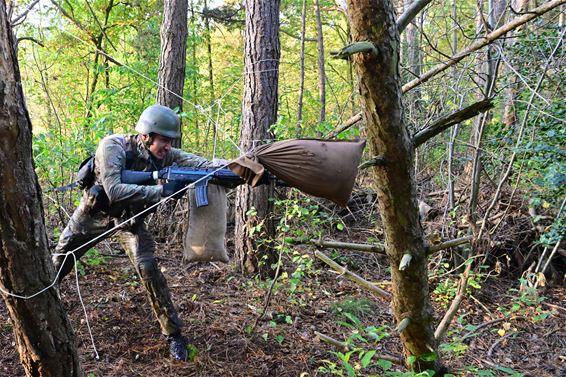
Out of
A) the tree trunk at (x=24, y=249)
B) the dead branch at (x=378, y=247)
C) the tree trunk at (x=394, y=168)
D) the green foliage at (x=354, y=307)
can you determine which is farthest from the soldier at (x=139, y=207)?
the tree trunk at (x=394, y=168)

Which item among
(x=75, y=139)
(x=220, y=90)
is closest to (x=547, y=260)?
(x=75, y=139)

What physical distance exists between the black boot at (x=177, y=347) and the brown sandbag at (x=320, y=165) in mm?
1975

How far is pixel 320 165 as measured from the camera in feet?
7.77

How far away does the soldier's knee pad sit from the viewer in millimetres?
3780

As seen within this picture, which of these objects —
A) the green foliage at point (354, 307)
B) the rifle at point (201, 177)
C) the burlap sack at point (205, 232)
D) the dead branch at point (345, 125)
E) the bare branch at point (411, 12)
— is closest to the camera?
the bare branch at point (411, 12)

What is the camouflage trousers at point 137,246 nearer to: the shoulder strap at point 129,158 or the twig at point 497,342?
the shoulder strap at point 129,158

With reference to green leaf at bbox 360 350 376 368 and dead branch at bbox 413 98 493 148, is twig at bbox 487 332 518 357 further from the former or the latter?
dead branch at bbox 413 98 493 148

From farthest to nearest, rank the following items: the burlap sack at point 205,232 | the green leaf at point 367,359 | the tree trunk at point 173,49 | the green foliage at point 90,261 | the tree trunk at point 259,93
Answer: the tree trunk at point 173,49 < the green foliage at point 90,261 < the tree trunk at point 259,93 < the burlap sack at point 205,232 < the green leaf at point 367,359

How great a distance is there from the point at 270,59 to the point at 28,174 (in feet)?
10.9

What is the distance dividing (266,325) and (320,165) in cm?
249

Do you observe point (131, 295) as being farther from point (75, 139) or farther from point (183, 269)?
point (75, 139)

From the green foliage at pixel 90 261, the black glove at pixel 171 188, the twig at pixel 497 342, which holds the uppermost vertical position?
the black glove at pixel 171 188

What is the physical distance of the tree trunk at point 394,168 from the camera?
5.33 feet

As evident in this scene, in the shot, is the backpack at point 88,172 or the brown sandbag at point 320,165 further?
the backpack at point 88,172
